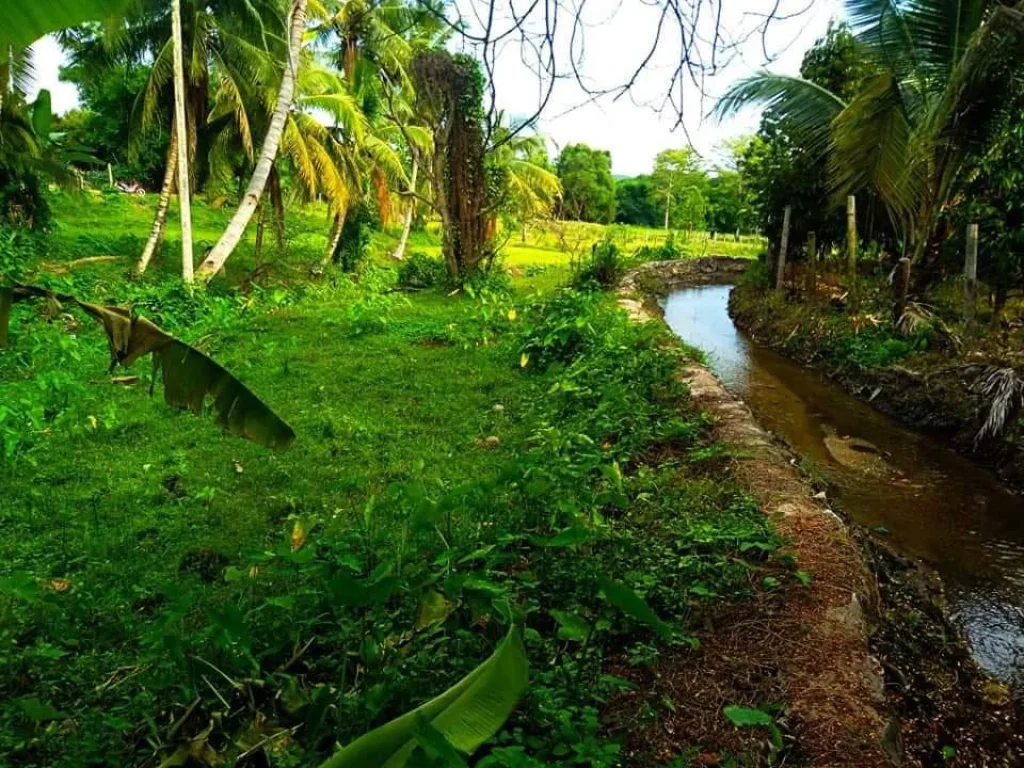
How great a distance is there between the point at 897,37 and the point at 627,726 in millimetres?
9606

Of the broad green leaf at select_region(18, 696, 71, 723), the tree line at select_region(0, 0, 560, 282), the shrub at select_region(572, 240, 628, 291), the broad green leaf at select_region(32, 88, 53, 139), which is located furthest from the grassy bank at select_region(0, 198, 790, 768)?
the shrub at select_region(572, 240, 628, 291)

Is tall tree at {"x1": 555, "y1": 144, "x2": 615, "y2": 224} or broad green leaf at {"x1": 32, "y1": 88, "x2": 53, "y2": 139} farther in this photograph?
tall tree at {"x1": 555, "y1": 144, "x2": 615, "y2": 224}

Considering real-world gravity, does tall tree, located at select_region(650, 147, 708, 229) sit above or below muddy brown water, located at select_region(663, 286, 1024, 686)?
above

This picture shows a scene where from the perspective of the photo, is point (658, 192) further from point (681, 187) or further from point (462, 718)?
point (462, 718)

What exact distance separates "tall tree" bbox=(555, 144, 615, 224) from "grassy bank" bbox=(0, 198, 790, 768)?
112ft

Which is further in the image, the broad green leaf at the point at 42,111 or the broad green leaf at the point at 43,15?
the broad green leaf at the point at 42,111

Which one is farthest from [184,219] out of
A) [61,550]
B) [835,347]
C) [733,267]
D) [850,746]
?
[733,267]

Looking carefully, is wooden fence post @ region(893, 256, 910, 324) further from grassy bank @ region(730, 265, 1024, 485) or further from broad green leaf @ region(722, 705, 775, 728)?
broad green leaf @ region(722, 705, 775, 728)

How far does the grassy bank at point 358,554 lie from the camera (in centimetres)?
202

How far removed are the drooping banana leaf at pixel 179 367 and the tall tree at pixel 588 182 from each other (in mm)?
37268

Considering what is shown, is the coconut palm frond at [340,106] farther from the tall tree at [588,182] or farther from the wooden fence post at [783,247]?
the tall tree at [588,182]

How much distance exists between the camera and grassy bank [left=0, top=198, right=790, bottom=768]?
79.4 inches

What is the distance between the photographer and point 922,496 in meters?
5.21

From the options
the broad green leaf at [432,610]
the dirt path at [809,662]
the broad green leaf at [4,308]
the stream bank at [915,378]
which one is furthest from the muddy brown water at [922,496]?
the broad green leaf at [4,308]
